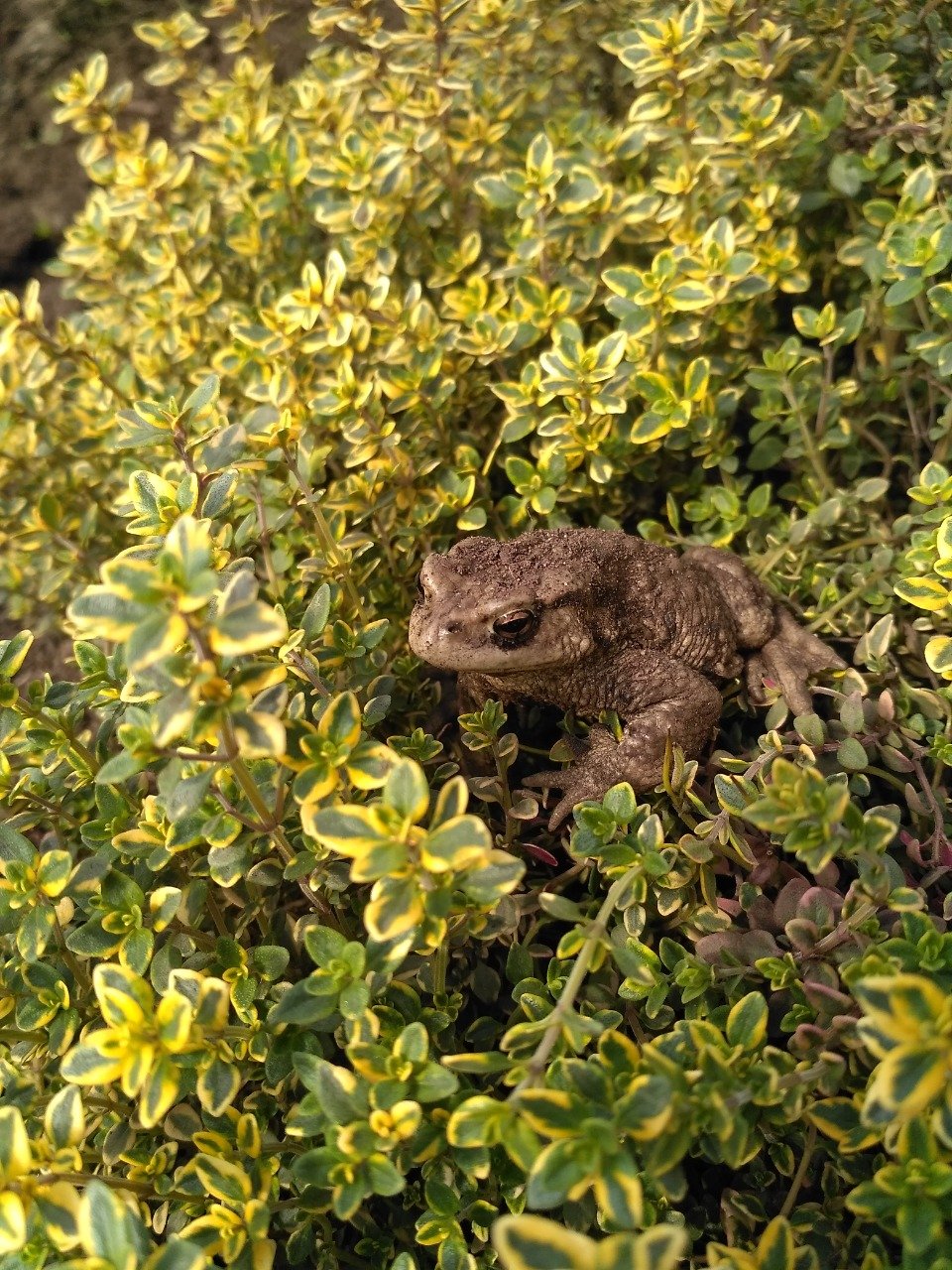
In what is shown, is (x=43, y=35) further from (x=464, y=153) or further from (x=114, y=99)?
(x=464, y=153)

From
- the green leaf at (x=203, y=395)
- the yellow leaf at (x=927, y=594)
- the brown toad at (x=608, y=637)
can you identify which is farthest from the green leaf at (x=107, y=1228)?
the yellow leaf at (x=927, y=594)

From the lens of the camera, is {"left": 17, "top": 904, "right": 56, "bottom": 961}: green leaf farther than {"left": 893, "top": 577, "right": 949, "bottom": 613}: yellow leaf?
No

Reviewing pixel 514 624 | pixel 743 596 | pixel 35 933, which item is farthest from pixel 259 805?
pixel 743 596

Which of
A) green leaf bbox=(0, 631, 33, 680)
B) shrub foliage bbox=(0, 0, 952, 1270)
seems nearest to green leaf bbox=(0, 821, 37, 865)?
shrub foliage bbox=(0, 0, 952, 1270)

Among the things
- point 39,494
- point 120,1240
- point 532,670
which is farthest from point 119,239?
point 120,1240

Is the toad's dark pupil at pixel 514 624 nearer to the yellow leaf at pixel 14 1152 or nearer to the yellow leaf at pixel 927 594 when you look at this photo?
the yellow leaf at pixel 927 594

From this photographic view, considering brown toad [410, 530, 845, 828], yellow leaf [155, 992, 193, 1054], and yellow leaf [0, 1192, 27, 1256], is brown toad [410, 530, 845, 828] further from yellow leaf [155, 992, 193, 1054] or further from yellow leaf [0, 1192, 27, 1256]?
yellow leaf [0, 1192, 27, 1256]

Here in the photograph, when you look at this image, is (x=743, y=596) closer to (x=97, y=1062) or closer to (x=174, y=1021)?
(x=174, y=1021)
